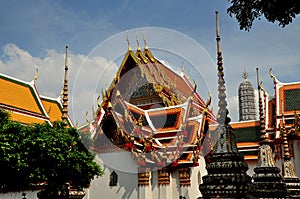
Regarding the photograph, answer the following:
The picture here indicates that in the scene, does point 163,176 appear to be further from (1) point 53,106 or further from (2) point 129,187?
(1) point 53,106

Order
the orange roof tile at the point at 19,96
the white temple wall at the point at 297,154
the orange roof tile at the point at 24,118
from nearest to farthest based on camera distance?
the orange roof tile at the point at 24,118 → the orange roof tile at the point at 19,96 → the white temple wall at the point at 297,154

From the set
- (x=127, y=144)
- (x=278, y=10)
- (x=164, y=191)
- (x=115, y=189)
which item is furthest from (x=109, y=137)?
(x=278, y=10)

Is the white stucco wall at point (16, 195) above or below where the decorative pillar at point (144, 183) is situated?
below

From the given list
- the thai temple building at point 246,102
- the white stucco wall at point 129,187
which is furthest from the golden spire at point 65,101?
the thai temple building at point 246,102

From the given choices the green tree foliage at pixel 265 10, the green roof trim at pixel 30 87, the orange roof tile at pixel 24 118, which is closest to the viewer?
the green tree foliage at pixel 265 10

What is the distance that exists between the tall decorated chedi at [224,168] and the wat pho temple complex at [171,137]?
13 mm

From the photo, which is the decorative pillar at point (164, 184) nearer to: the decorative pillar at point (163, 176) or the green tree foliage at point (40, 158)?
the decorative pillar at point (163, 176)

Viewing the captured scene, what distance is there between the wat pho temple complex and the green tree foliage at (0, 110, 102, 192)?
1.06 metres

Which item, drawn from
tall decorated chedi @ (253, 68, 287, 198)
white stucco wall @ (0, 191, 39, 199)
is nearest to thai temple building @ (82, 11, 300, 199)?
tall decorated chedi @ (253, 68, 287, 198)

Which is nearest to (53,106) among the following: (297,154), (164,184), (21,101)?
(21,101)

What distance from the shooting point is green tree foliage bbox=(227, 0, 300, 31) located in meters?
4.23

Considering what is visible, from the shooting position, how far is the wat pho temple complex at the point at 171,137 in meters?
5.06

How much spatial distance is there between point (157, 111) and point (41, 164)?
27.6 feet

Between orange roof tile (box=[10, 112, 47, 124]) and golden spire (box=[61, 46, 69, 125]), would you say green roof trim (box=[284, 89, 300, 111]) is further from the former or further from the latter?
golden spire (box=[61, 46, 69, 125])
